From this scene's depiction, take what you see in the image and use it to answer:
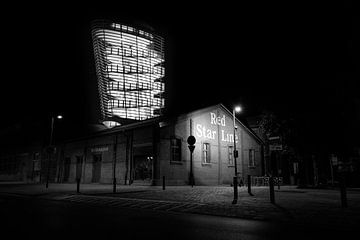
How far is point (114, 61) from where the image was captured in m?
59.7

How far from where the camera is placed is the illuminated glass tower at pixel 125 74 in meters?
57.9

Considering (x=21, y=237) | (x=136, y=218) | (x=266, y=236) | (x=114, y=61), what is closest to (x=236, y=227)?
(x=266, y=236)

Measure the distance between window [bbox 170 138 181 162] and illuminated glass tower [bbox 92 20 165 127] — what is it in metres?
31.0

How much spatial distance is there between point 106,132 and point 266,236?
26216 millimetres

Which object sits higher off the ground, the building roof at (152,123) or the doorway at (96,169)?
the building roof at (152,123)

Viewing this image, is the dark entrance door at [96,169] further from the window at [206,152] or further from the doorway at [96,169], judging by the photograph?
the window at [206,152]

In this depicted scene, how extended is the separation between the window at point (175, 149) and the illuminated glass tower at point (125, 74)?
30998 mm

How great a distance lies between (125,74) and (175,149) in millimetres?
36930

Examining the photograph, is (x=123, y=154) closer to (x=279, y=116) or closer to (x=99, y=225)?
(x=279, y=116)

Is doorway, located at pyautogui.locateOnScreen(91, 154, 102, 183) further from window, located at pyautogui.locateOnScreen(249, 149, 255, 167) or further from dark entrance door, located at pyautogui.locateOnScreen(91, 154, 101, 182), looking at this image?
window, located at pyautogui.locateOnScreen(249, 149, 255, 167)

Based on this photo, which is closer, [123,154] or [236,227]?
[236,227]

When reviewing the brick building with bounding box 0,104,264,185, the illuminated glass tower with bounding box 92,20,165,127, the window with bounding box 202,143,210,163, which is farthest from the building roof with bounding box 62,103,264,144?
the illuminated glass tower with bounding box 92,20,165,127

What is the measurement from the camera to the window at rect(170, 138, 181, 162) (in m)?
26.7

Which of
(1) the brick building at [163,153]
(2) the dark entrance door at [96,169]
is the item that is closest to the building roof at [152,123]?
(1) the brick building at [163,153]
